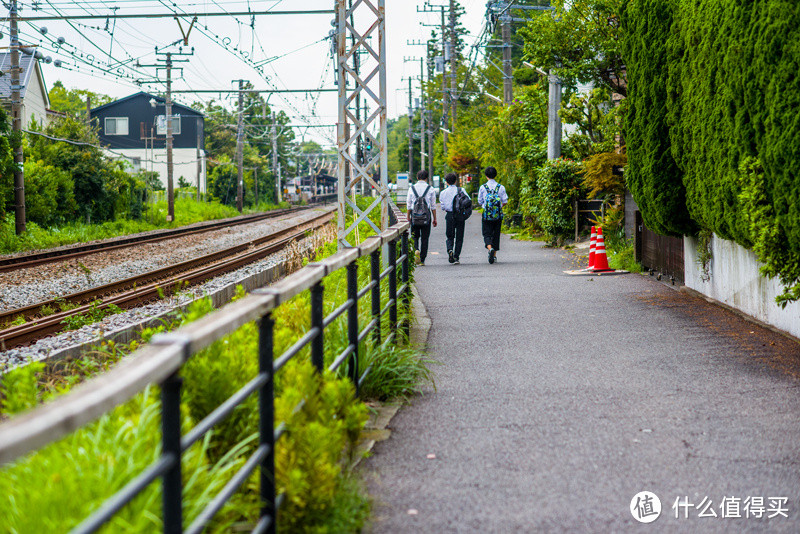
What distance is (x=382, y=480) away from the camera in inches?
176

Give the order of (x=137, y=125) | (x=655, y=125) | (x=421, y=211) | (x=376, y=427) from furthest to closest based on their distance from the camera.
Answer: (x=137, y=125) < (x=421, y=211) < (x=655, y=125) < (x=376, y=427)

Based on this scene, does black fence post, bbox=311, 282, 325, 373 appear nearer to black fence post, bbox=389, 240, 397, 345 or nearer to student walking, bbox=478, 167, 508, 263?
black fence post, bbox=389, 240, 397, 345

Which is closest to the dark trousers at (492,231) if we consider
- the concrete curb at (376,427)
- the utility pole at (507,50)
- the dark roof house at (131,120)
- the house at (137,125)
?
the concrete curb at (376,427)

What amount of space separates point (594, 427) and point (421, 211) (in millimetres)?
11147

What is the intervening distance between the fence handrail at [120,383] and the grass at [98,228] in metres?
22.5

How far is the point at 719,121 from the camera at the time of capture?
8562mm

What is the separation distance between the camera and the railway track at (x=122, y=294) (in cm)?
1095

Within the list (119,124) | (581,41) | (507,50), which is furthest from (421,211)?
(119,124)

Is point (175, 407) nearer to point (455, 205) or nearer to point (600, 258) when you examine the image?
point (600, 258)

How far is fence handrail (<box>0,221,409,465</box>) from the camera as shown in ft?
5.57

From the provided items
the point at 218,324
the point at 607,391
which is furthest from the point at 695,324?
the point at 218,324

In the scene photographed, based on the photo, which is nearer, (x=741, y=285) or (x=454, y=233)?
(x=741, y=285)

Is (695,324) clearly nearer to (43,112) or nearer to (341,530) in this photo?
(341,530)

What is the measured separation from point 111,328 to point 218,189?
2212 inches
